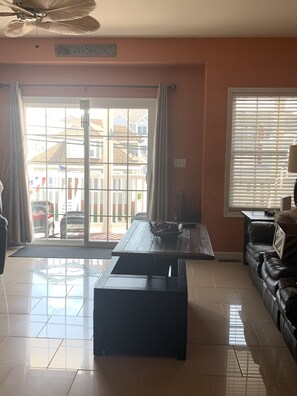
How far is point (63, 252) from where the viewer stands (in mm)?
5363

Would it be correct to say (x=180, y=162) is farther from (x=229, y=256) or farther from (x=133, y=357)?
(x=133, y=357)

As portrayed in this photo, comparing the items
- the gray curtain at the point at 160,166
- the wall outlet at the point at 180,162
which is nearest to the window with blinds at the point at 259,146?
the wall outlet at the point at 180,162

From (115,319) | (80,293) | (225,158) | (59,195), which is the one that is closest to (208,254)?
(115,319)

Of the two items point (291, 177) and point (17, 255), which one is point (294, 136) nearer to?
point (291, 177)

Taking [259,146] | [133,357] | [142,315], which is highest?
[259,146]

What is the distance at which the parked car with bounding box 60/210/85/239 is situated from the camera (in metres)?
5.80

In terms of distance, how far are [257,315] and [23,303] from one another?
202cm

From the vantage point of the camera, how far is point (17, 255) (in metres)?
5.16

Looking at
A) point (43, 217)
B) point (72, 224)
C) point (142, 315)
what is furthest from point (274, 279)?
point (43, 217)

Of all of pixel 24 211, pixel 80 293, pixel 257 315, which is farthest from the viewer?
pixel 24 211

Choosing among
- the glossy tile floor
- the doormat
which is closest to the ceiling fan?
the glossy tile floor

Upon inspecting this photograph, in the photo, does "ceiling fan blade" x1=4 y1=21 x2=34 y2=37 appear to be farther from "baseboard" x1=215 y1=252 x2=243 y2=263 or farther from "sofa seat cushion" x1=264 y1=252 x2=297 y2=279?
"baseboard" x1=215 y1=252 x2=243 y2=263

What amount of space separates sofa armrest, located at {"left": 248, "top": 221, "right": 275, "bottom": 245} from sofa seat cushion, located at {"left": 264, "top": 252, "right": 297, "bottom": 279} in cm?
67

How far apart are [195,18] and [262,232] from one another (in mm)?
2415
